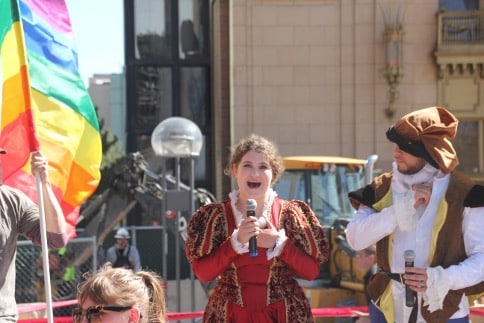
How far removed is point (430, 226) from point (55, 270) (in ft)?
31.5

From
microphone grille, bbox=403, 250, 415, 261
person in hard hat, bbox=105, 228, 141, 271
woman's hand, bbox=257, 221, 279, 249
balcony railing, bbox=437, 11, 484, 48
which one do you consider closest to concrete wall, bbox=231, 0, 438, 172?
balcony railing, bbox=437, 11, 484, 48

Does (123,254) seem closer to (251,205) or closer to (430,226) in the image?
(251,205)

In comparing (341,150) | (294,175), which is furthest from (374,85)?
(294,175)

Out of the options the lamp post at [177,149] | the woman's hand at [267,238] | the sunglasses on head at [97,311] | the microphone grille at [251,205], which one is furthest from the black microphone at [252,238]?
the lamp post at [177,149]

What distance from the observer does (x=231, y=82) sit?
19844 millimetres

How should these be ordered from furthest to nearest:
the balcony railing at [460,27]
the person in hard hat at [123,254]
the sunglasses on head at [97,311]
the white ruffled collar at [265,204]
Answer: the balcony railing at [460,27], the person in hard hat at [123,254], the white ruffled collar at [265,204], the sunglasses on head at [97,311]

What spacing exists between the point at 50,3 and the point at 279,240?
1.96 meters

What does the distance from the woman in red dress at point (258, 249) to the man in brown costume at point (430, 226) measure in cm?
32

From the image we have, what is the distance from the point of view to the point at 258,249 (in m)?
3.98

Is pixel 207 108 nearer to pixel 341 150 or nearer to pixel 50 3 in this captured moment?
pixel 341 150

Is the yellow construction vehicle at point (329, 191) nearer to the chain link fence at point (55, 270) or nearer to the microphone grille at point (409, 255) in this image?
the chain link fence at point (55, 270)

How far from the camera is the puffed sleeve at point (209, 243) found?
3.96m

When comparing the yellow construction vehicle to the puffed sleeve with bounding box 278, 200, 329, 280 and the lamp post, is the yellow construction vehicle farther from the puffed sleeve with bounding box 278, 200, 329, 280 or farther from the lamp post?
the puffed sleeve with bounding box 278, 200, 329, 280

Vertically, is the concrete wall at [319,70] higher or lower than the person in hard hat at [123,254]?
higher
